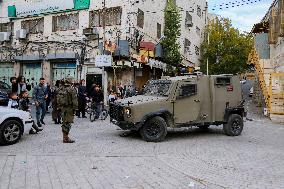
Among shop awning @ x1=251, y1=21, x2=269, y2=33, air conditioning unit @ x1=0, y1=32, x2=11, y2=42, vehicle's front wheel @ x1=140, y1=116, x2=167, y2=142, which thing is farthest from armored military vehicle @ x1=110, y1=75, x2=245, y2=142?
air conditioning unit @ x1=0, y1=32, x2=11, y2=42

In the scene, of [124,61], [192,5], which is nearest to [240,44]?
[192,5]

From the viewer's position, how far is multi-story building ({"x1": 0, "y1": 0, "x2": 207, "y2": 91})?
961 inches

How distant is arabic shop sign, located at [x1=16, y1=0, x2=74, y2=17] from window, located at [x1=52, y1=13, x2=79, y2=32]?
597 mm

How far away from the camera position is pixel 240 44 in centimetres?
3934

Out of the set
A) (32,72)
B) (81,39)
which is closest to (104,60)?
(81,39)

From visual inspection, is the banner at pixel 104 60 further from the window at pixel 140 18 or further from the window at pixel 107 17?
the window at pixel 140 18

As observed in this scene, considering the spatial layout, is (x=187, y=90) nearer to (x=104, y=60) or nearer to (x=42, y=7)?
(x=104, y=60)

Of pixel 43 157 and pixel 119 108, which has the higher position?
pixel 119 108

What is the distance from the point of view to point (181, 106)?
11.5 metres

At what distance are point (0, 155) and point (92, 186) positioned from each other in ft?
11.3

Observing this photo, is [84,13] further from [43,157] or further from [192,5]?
[43,157]

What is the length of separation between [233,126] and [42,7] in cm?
1981

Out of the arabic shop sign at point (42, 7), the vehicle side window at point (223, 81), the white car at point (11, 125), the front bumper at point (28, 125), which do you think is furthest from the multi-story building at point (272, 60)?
the arabic shop sign at point (42, 7)

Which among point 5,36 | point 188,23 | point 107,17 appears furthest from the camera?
point 188,23
